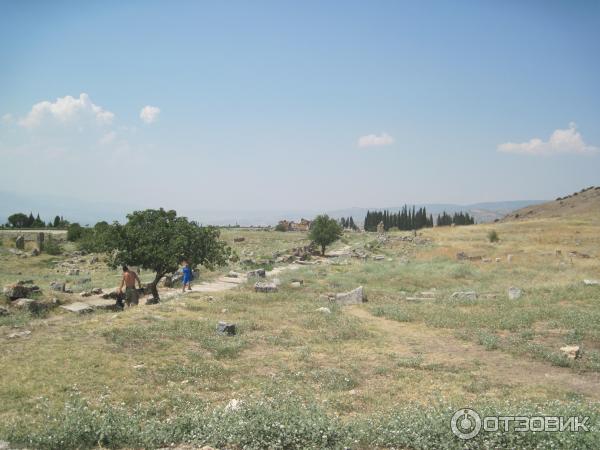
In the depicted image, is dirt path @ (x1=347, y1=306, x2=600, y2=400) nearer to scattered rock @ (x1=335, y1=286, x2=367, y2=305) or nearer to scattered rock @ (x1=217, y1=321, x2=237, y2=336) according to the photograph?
scattered rock @ (x1=335, y1=286, x2=367, y2=305)

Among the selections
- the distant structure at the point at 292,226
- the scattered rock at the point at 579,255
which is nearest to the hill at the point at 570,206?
the distant structure at the point at 292,226

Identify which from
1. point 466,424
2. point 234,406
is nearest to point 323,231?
point 234,406

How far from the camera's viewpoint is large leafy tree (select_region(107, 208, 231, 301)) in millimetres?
21797

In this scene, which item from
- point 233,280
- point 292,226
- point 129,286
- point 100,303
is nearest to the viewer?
point 129,286

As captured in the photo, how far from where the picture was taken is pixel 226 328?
15.6 m

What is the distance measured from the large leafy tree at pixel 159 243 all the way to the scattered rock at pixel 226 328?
24.3 feet

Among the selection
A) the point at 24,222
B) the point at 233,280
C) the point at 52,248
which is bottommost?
the point at 233,280

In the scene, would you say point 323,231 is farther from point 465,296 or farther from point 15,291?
point 15,291

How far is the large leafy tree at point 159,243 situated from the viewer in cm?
2180

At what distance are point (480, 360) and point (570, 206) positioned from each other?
136447mm

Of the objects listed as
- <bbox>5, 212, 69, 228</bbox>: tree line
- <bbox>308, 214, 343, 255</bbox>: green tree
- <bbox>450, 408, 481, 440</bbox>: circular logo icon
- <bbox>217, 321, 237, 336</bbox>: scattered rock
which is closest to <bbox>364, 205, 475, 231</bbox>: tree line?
<bbox>308, 214, 343, 255</bbox>: green tree

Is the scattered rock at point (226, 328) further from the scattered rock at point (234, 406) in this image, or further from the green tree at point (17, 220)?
the green tree at point (17, 220)

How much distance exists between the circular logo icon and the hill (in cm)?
12360

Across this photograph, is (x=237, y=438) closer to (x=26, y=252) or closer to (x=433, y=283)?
(x=433, y=283)
